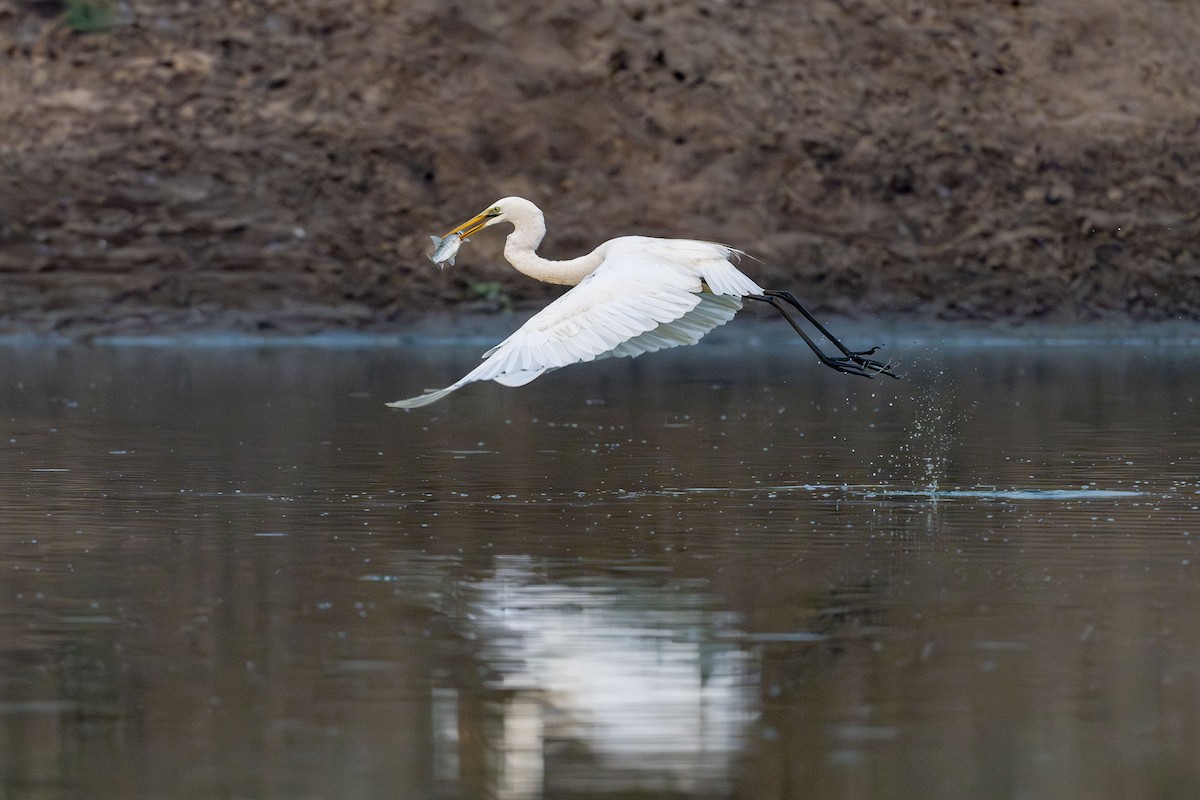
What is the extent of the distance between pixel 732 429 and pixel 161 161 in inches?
821

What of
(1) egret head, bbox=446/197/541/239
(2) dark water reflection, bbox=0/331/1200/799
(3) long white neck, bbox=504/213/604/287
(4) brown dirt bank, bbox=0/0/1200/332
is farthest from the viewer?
(4) brown dirt bank, bbox=0/0/1200/332

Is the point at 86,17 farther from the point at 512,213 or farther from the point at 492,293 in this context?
the point at 512,213

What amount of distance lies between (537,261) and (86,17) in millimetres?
27551

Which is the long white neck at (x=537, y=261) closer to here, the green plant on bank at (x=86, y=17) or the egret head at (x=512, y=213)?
the egret head at (x=512, y=213)

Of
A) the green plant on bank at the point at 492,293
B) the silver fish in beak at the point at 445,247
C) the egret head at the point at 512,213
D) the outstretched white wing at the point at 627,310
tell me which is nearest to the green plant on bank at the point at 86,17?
the green plant on bank at the point at 492,293

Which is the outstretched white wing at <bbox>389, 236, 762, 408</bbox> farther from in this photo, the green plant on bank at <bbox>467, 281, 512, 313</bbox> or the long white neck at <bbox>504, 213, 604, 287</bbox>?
the green plant on bank at <bbox>467, 281, 512, 313</bbox>

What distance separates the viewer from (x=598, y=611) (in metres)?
9.85

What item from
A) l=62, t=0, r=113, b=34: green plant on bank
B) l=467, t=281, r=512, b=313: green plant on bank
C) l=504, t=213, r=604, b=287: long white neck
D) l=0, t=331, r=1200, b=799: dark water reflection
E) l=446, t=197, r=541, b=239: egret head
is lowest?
l=0, t=331, r=1200, b=799: dark water reflection

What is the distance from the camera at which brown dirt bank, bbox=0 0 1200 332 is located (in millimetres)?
38156

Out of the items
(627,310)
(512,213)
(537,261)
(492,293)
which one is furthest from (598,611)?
(492,293)

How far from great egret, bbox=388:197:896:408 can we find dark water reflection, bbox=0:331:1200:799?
964 millimetres

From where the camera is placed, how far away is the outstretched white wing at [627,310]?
1207 centimetres

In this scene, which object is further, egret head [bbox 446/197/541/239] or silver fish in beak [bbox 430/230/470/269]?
egret head [bbox 446/197/541/239]

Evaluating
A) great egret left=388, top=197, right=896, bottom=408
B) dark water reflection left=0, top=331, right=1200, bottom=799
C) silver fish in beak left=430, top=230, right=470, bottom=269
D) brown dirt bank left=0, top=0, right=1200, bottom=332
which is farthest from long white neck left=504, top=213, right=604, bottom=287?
brown dirt bank left=0, top=0, right=1200, bottom=332
